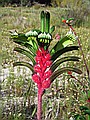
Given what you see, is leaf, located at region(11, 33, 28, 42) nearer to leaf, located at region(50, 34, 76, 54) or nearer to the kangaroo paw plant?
the kangaroo paw plant

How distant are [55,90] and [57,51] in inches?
63.7

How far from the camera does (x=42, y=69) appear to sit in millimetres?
1324

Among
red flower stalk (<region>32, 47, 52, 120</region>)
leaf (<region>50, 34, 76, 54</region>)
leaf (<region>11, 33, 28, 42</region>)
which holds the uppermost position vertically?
leaf (<region>11, 33, 28, 42</region>)

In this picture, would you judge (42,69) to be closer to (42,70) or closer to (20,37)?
(42,70)

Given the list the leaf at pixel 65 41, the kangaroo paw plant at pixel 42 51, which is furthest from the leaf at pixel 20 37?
the leaf at pixel 65 41

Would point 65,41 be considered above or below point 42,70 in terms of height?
above

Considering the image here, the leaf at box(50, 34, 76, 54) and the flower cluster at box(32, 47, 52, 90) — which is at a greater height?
the leaf at box(50, 34, 76, 54)

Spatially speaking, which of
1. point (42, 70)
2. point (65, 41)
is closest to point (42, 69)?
point (42, 70)

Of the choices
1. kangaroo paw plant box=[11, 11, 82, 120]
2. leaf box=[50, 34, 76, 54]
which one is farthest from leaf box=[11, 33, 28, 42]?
leaf box=[50, 34, 76, 54]

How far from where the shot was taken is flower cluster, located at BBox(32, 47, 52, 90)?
1.32 meters

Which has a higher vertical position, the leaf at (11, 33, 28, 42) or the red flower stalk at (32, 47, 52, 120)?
the leaf at (11, 33, 28, 42)

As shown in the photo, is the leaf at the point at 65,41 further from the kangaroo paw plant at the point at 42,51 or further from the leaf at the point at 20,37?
the leaf at the point at 20,37

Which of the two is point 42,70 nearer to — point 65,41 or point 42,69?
point 42,69

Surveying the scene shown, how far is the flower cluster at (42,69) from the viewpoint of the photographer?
1320 millimetres
